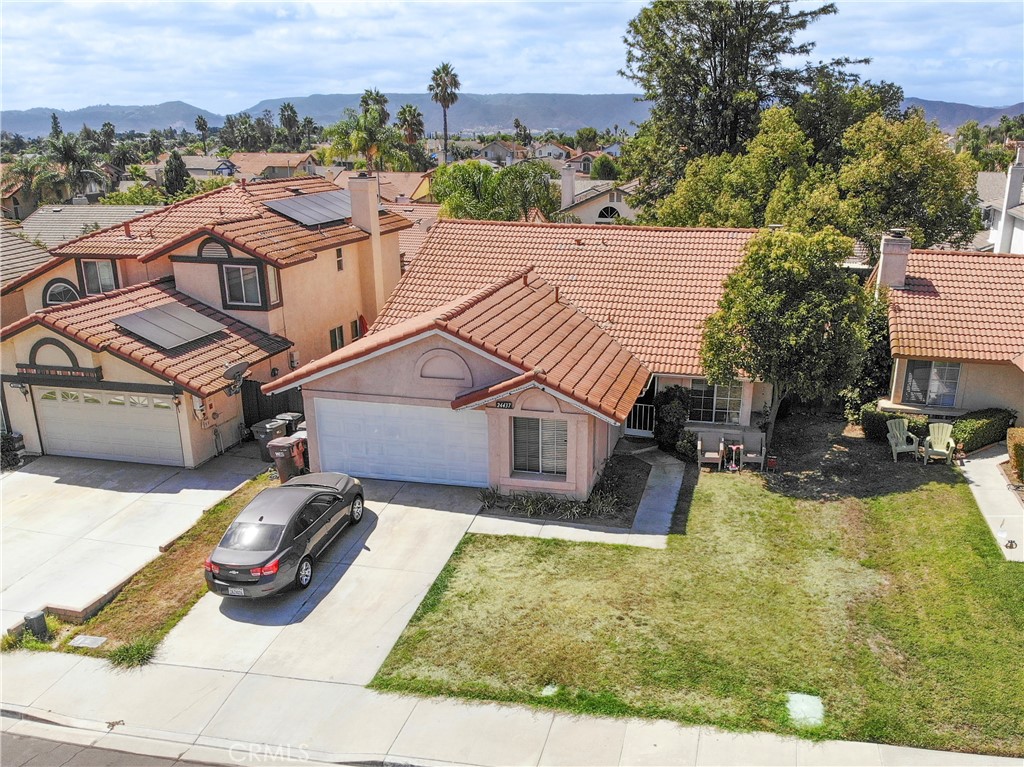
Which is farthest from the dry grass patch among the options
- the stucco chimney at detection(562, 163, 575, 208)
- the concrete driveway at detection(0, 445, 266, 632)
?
the stucco chimney at detection(562, 163, 575, 208)

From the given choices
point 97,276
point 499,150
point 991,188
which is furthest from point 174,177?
point 499,150

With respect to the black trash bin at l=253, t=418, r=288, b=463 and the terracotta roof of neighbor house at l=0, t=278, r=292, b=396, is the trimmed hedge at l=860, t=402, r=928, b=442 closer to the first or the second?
the black trash bin at l=253, t=418, r=288, b=463

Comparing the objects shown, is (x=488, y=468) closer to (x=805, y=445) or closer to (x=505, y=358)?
(x=505, y=358)

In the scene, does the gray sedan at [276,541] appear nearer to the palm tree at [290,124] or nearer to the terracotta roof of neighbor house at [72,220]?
the terracotta roof of neighbor house at [72,220]

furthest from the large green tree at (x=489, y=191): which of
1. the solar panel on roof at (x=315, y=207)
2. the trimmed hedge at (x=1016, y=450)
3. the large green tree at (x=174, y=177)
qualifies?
the large green tree at (x=174, y=177)

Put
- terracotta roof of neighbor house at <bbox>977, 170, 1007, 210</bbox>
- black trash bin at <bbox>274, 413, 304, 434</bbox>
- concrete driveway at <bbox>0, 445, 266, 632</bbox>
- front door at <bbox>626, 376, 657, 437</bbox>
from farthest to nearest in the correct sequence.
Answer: terracotta roof of neighbor house at <bbox>977, 170, 1007, 210</bbox> < front door at <bbox>626, 376, 657, 437</bbox> < black trash bin at <bbox>274, 413, 304, 434</bbox> < concrete driveway at <bbox>0, 445, 266, 632</bbox>

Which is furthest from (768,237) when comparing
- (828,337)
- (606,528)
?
(606,528)
